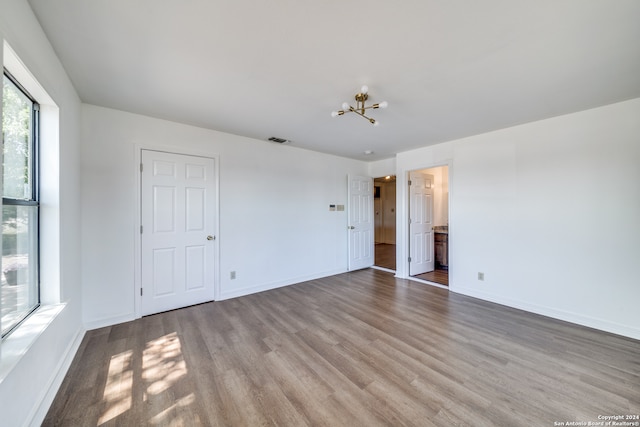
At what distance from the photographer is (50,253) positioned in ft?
6.21

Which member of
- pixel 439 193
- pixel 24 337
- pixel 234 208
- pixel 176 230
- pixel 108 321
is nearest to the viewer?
pixel 24 337

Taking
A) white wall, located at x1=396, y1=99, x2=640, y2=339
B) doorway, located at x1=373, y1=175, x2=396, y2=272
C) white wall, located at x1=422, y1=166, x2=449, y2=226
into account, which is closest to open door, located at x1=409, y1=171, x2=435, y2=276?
white wall, located at x1=422, y1=166, x2=449, y2=226

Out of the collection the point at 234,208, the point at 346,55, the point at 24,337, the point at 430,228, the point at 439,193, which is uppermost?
the point at 346,55

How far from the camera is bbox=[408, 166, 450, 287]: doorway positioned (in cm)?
464

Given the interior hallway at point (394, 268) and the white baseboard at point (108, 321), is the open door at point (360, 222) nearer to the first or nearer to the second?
the interior hallway at point (394, 268)

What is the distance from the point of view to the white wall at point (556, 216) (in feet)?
8.36

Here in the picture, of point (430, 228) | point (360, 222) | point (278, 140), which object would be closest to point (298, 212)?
point (278, 140)

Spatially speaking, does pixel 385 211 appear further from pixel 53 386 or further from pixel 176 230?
pixel 53 386

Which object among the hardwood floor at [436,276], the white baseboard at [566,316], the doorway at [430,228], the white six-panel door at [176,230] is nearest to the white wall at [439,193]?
the doorway at [430,228]

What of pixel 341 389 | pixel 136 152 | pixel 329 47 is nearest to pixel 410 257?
pixel 341 389

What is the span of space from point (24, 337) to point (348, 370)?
7.03 ft

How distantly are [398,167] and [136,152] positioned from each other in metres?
4.12

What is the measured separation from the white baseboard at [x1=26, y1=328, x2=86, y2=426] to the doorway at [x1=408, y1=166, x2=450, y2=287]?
465cm

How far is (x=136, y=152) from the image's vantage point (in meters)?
2.90
